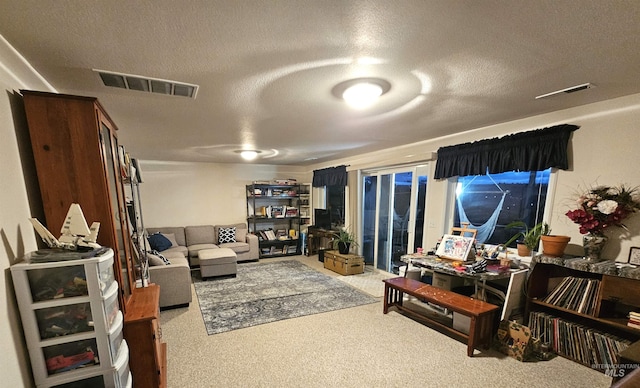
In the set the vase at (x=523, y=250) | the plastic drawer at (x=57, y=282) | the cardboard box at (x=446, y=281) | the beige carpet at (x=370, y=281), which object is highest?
the plastic drawer at (x=57, y=282)

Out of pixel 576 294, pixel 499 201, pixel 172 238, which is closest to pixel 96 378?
pixel 576 294

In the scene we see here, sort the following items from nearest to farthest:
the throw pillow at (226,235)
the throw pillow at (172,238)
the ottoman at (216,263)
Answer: the ottoman at (216,263) → the throw pillow at (172,238) → the throw pillow at (226,235)

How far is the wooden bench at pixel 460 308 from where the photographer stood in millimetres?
2207

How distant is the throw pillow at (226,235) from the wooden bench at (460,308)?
3.82 metres

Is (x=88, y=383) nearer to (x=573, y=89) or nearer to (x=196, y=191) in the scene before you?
(x=573, y=89)

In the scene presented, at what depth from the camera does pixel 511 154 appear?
2.59 metres

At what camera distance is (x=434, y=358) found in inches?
85.3

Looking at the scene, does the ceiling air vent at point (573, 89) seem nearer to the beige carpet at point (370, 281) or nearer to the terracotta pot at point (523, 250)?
the terracotta pot at point (523, 250)

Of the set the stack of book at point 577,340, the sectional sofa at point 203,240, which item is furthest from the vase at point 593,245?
the sectional sofa at point 203,240

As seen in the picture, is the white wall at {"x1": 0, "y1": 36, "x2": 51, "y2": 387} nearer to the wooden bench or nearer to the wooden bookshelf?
the wooden bench

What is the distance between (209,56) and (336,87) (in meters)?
0.83

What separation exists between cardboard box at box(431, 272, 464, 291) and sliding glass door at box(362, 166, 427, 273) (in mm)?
790

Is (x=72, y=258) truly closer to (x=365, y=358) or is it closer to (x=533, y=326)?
(x=365, y=358)

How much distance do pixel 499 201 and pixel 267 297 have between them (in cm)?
326
